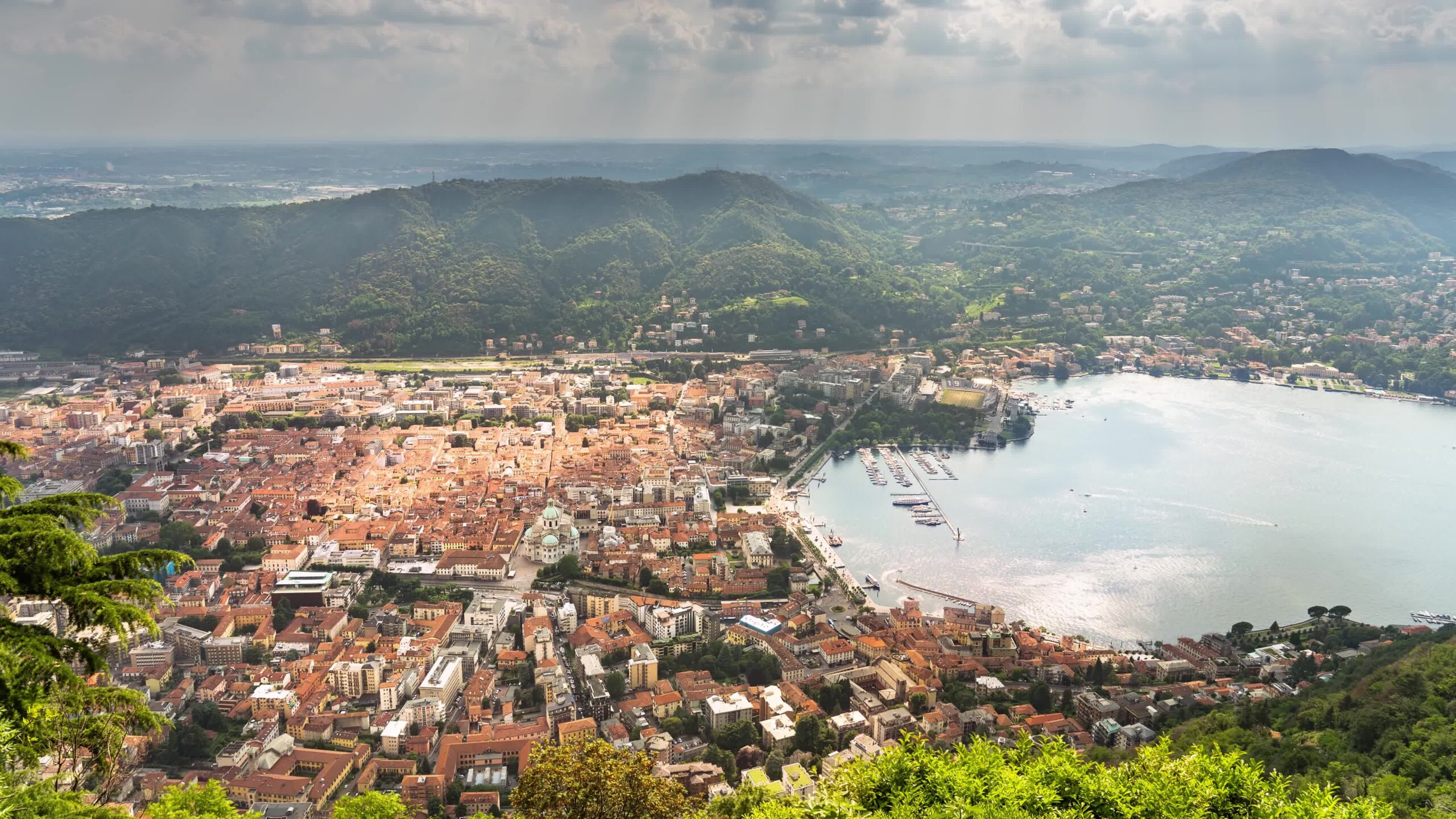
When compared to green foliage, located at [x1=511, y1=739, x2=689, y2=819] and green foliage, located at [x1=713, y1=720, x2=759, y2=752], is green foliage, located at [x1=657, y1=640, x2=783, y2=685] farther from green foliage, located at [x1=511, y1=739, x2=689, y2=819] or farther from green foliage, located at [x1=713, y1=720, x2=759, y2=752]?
green foliage, located at [x1=511, y1=739, x2=689, y2=819]

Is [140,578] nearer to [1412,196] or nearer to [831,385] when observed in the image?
[831,385]

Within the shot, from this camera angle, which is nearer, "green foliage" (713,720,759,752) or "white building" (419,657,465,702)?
"green foliage" (713,720,759,752)

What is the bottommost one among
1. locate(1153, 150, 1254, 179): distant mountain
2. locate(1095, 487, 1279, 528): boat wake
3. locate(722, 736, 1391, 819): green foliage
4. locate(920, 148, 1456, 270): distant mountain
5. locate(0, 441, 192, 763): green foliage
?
locate(1095, 487, 1279, 528): boat wake

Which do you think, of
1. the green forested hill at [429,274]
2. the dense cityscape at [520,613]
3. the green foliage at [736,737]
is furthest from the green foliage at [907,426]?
the green foliage at [736,737]

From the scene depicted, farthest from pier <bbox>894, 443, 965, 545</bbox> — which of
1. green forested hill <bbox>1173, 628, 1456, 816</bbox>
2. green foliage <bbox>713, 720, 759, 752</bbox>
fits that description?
green foliage <bbox>713, 720, 759, 752</bbox>

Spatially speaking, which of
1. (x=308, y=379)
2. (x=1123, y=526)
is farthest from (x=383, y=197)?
(x=1123, y=526)

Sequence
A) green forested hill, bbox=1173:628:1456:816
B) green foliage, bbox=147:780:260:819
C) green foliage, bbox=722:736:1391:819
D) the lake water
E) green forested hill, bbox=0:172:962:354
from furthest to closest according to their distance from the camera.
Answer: green forested hill, bbox=0:172:962:354 < the lake water < green forested hill, bbox=1173:628:1456:816 < green foliage, bbox=147:780:260:819 < green foliage, bbox=722:736:1391:819

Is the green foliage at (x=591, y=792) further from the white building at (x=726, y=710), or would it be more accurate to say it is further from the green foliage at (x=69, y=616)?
the white building at (x=726, y=710)
